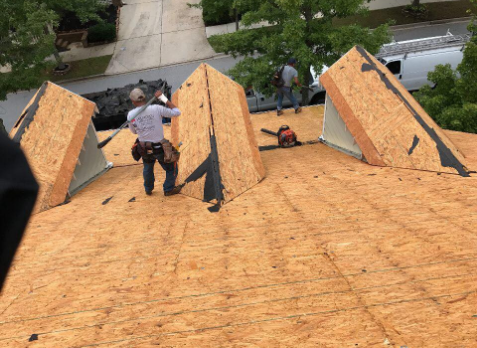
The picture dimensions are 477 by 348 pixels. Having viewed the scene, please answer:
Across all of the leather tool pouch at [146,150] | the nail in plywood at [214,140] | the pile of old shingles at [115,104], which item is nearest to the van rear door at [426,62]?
the nail in plywood at [214,140]

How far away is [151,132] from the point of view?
200 inches

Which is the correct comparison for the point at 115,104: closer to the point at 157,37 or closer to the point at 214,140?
the point at 214,140

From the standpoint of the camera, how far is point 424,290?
8.36ft

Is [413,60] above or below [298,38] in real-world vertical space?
below

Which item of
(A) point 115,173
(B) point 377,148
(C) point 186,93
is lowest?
(A) point 115,173

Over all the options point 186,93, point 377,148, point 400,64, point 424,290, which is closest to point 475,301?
point 424,290

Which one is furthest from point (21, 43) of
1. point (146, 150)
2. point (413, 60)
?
point (413, 60)

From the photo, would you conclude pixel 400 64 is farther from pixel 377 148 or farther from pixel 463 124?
pixel 377 148

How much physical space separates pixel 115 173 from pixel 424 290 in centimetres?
691

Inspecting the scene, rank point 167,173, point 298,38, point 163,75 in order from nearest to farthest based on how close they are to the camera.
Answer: point 167,173 → point 298,38 → point 163,75

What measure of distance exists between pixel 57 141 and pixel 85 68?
648 inches

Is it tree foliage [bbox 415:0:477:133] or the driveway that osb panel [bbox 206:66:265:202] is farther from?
the driveway

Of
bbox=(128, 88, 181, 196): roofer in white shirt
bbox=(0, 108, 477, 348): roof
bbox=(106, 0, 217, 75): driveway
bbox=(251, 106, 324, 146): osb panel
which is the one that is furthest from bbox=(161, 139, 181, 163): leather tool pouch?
bbox=(106, 0, 217, 75): driveway

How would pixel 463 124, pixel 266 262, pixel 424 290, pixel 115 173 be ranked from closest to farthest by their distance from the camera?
pixel 424 290 → pixel 266 262 → pixel 115 173 → pixel 463 124
